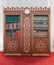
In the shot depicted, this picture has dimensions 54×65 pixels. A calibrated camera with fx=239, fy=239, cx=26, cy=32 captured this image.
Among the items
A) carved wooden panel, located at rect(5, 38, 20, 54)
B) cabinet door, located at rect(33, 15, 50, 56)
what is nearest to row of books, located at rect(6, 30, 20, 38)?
carved wooden panel, located at rect(5, 38, 20, 54)

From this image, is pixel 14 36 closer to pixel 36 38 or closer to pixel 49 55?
pixel 36 38

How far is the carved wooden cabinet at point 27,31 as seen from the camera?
6.31 metres

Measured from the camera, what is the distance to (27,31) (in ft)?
20.8

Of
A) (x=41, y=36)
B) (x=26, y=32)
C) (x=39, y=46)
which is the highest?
(x=26, y=32)

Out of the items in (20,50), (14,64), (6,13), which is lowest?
(14,64)

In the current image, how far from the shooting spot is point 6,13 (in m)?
6.33

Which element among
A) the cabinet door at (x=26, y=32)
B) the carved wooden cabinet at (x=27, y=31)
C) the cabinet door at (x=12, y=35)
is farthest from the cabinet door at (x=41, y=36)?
the cabinet door at (x=12, y=35)

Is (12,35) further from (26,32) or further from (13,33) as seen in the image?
(26,32)

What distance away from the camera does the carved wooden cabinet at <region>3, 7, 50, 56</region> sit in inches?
249

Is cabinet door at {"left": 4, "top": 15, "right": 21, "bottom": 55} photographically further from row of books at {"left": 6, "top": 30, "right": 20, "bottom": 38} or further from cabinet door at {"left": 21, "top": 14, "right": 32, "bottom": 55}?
cabinet door at {"left": 21, "top": 14, "right": 32, "bottom": 55}

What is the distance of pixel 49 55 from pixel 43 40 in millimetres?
444

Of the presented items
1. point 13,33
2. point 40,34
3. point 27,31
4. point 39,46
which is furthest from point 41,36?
point 13,33

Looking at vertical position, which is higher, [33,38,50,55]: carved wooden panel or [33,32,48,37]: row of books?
Result: [33,32,48,37]: row of books

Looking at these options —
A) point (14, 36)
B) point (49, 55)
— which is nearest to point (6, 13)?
point (14, 36)
